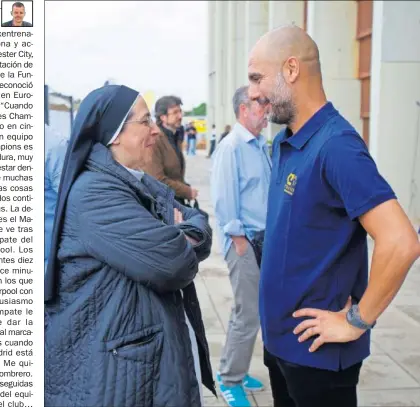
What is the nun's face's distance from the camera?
1736 mm

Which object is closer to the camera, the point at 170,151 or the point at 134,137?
the point at 134,137

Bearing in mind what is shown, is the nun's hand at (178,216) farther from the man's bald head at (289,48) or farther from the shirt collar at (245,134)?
the shirt collar at (245,134)

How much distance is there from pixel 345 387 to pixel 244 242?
149cm

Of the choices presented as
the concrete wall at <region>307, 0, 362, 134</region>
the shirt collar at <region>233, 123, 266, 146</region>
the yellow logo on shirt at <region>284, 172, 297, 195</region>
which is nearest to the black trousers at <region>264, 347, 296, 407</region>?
the yellow logo on shirt at <region>284, 172, 297, 195</region>

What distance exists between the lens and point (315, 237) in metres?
1.59

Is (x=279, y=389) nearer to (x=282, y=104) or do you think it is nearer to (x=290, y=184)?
(x=290, y=184)

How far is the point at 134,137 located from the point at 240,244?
1513mm

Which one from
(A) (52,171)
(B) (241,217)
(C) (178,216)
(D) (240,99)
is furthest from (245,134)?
(C) (178,216)

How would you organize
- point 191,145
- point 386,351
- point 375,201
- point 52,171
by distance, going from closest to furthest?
point 375,201, point 52,171, point 386,351, point 191,145

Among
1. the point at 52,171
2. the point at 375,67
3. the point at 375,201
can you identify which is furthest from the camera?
the point at 375,67

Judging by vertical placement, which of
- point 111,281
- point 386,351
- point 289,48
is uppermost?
point 289,48

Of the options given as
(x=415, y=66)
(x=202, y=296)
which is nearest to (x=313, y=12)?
(x=202, y=296)

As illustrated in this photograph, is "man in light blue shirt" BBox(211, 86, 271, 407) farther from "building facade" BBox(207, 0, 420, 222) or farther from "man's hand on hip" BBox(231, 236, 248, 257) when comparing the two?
"building facade" BBox(207, 0, 420, 222)

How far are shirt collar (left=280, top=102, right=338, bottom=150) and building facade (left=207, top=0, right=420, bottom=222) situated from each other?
0.38 metres
